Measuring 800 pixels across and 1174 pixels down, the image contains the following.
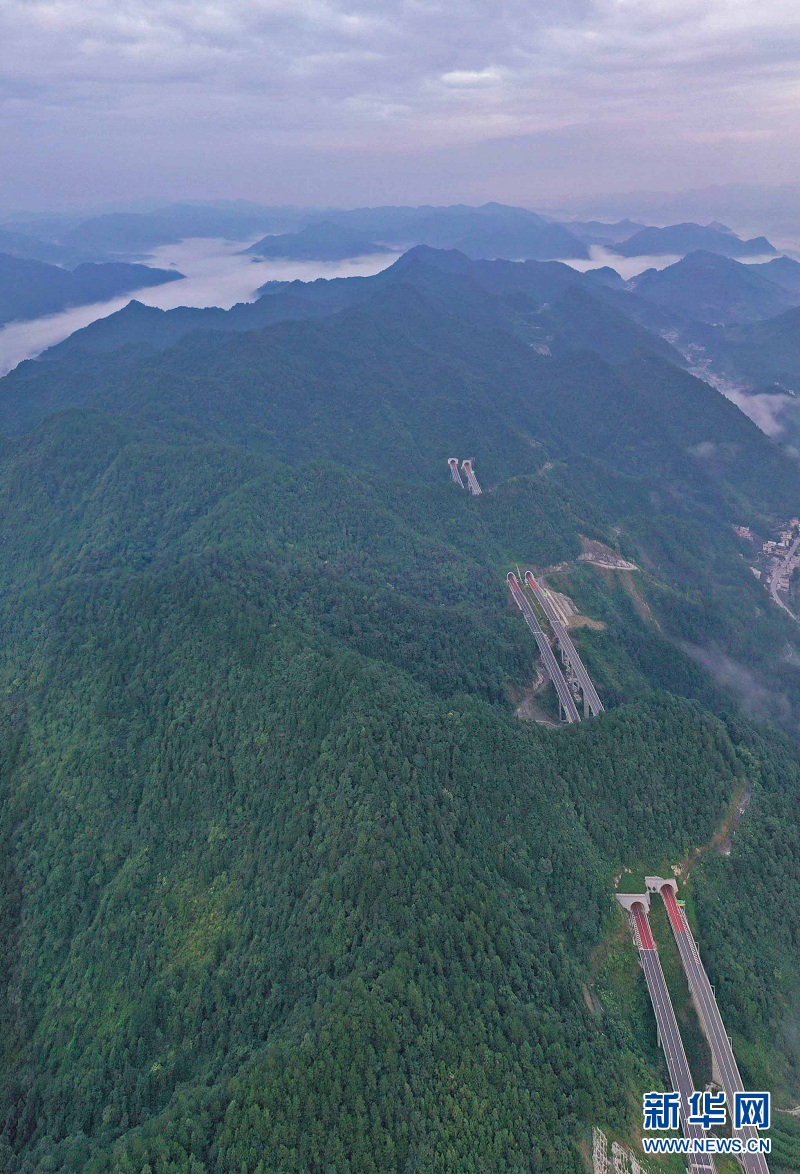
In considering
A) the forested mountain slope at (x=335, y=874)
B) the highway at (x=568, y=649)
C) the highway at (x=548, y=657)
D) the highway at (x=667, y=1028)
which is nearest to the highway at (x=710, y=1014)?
the forested mountain slope at (x=335, y=874)

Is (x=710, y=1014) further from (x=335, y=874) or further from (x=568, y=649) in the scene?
(x=568, y=649)

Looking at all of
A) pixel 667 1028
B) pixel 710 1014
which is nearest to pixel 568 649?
pixel 710 1014

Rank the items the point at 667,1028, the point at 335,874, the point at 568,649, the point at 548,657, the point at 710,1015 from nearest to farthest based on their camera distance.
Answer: the point at 335,874 < the point at 667,1028 < the point at 710,1015 < the point at 548,657 < the point at 568,649

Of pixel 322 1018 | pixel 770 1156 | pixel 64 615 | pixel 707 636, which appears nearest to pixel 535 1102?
pixel 322 1018

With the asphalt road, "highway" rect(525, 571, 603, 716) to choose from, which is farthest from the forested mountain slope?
"highway" rect(525, 571, 603, 716)

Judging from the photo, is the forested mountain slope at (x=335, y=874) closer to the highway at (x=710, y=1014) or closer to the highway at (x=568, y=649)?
the highway at (x=710, y=1014)

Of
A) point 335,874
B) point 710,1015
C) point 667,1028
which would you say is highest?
point 335,874
